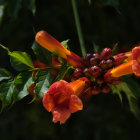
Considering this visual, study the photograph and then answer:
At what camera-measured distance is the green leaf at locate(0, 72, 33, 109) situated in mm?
2500

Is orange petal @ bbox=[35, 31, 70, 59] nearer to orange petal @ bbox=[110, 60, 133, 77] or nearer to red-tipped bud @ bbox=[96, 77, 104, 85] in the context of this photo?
red-tipped bud @ bbox=[96, 77, 104, 85]

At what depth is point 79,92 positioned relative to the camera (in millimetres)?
2621

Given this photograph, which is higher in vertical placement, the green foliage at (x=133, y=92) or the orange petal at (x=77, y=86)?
the orange petal at (x=77, y=86)

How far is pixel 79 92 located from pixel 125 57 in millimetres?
607

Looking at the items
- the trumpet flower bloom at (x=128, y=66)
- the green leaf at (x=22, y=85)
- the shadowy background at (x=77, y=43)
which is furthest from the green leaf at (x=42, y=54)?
the shadowy background at (x=77, y=43)

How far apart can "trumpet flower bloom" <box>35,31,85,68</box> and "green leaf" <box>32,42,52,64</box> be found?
78 mm

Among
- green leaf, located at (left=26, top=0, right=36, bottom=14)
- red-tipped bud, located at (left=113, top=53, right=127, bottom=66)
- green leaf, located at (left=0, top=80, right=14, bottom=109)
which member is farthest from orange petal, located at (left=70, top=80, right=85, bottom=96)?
green leaf, located at (left=26, top=0, right=36, bottom=14)

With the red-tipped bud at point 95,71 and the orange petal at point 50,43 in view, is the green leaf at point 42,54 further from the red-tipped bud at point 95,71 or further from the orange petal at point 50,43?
the red-tipped bud at point 95,71

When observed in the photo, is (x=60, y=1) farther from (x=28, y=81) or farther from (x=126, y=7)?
(x=28, y=81)

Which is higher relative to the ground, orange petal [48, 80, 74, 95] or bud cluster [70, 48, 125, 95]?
orange petal [48, 80, 74, 95]

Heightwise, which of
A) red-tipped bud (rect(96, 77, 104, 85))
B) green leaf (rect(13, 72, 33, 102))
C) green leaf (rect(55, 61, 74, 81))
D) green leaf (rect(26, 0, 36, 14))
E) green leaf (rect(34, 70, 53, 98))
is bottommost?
red-tipped bud (rect(96, 77, 104, 85))

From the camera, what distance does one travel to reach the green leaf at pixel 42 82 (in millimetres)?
2463

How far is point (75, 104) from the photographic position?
2.30 m

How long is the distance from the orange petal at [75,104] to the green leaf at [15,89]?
0.42 m
